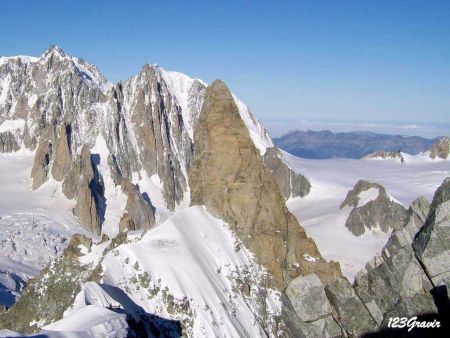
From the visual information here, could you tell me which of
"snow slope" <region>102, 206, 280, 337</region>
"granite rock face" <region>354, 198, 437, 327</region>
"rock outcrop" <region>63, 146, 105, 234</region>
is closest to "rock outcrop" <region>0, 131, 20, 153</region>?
"rock outcrop" <region>63, 146, 105, 234</region>

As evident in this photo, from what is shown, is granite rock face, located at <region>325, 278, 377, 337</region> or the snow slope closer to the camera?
the snow slope

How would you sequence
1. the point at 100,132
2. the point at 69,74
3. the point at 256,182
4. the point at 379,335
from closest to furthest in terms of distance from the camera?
the point at 379,335 < the point at 256,182 < the point at 100,132 < the point at 69,74

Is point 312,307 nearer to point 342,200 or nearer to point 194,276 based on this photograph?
point 194,276

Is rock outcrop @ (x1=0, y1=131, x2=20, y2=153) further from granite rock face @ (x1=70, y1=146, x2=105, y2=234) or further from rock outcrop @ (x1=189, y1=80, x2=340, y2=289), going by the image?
rock outcrop @ (x1=189, y1=80, x2=340, y2=289)

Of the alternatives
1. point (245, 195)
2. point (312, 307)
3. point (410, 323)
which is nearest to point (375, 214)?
point (245, 195)

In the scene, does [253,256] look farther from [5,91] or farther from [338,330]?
[5,91]

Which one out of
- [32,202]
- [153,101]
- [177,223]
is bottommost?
[32,202]

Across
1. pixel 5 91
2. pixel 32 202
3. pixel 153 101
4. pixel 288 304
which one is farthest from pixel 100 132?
pixel 288 304
